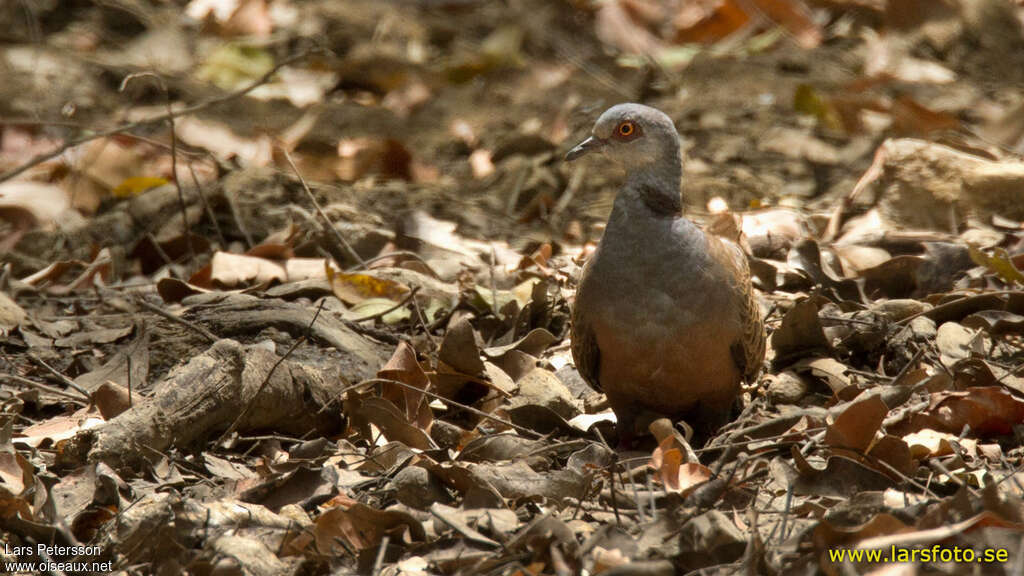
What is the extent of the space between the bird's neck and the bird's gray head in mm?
14

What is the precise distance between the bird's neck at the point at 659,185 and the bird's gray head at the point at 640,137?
1 centimetres

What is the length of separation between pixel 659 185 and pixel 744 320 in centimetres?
57

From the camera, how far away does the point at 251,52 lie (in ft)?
28.3

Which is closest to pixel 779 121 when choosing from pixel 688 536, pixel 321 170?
pixel 321 170

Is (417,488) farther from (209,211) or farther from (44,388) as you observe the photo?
(209,211)

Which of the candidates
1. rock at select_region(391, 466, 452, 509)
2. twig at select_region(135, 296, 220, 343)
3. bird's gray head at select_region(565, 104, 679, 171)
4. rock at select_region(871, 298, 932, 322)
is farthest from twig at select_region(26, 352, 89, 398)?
rock at select_region(871, 298, 932, 322)

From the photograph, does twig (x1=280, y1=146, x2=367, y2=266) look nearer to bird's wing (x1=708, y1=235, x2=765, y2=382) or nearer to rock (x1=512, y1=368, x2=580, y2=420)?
rock (x1=512, y1=368, x2=580, y2=420)

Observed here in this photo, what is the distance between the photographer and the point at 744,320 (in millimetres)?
4074

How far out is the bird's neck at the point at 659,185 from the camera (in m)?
4.16

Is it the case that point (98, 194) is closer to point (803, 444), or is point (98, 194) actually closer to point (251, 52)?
point (251, 52)

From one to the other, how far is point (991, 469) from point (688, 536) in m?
1.20

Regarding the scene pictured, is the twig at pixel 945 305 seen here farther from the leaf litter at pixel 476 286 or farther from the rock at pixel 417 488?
the rock at pixel 417 488

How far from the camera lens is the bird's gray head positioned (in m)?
4.26

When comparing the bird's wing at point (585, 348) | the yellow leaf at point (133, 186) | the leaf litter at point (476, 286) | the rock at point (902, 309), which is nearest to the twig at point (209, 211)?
the leaf litter at point (476, 286)
